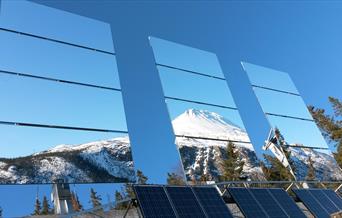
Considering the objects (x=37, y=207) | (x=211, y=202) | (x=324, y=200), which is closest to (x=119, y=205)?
(x=37, y=207)

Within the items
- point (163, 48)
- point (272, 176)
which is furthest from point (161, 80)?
point (272, 176)

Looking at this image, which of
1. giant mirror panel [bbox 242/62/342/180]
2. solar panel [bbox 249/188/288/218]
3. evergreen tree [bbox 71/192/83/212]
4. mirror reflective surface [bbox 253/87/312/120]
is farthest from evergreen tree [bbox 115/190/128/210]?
mirror reflective surface [bbox 253/87/312/120]

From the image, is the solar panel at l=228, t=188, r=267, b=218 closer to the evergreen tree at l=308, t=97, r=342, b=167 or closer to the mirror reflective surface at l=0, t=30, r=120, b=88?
the mirror reflective surface at l=0, t=30, r=120, b=88

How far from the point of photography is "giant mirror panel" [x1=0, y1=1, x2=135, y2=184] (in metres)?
8.70

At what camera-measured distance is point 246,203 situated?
10.7m

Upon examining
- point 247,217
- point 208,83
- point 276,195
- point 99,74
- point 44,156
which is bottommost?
point 247,217

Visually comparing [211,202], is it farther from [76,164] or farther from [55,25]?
[55,25]

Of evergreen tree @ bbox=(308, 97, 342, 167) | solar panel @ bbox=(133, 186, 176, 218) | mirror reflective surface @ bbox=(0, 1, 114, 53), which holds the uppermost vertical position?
evergreen tree @ bbox=(308, 97, 342, 167)

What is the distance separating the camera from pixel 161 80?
44.1 ft

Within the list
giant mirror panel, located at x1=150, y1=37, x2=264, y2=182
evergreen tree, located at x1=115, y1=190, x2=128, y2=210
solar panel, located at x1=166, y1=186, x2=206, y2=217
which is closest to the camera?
solar panel, located at x1=166, y1=186, x2=206, y2=217

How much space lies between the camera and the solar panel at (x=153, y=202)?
27.7 feet

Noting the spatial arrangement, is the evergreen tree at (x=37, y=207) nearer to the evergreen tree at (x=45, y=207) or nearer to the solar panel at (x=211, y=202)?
the evergreen tree at (x=45, y=207)

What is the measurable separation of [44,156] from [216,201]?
15.0ft

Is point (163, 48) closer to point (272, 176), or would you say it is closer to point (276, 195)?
point (276, 195)
